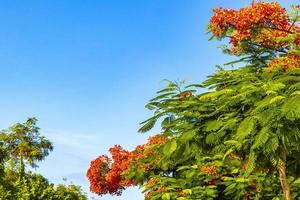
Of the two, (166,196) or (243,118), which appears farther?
(166,196)

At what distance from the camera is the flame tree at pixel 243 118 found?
8914 mm

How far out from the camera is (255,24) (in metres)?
11.0

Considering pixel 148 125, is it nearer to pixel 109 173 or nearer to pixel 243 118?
pixel 243 118

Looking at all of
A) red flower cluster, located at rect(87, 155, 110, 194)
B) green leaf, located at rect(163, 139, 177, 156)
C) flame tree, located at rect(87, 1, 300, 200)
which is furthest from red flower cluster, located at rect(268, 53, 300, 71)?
red flower cluster, located at rect(87, 155, 110, 194)

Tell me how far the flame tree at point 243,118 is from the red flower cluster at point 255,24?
0.06 ft

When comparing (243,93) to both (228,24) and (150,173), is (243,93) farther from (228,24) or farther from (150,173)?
(150,173)

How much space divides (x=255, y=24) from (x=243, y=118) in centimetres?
197

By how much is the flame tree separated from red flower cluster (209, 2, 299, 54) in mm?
19

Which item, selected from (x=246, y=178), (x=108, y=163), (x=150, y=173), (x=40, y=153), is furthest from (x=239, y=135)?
(x=40, y=153)

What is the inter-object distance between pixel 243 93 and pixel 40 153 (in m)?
35.8

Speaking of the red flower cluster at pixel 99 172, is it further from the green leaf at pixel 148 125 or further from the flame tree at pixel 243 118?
the green leaf at pixel 148 125

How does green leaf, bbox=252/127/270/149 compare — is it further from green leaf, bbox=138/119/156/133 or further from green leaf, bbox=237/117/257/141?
Result: green leaf, bbox=138/119/156/133

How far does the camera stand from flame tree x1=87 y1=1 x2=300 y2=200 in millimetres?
8914

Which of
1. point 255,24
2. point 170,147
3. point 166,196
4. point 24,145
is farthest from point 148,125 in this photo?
point 24,145
